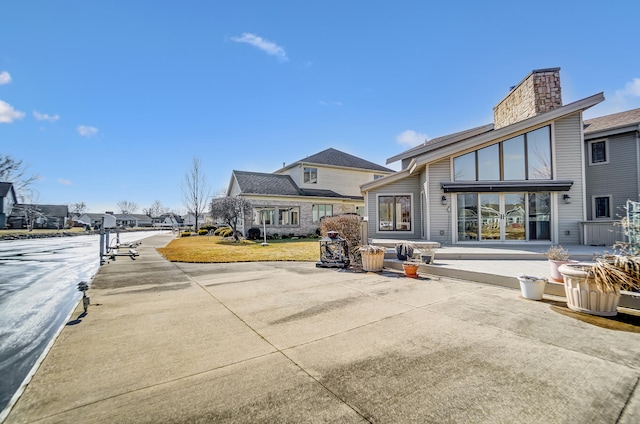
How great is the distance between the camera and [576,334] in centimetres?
388

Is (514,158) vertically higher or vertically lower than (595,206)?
higher

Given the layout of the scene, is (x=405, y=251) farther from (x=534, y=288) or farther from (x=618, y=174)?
(x=618, y=174)

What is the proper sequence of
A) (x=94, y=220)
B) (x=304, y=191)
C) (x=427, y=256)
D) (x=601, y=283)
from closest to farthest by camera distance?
(x=601, y=283), (x=427, y=256), (x=94, y=220), (x=304, y=191)

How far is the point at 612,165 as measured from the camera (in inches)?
512

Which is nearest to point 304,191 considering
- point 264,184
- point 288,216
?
point 288,216

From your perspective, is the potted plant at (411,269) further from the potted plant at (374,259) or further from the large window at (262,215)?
the large window at (262,215)

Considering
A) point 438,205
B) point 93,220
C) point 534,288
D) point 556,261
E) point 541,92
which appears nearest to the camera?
point 534,288

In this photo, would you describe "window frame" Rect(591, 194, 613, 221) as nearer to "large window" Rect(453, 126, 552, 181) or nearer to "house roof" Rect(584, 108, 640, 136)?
"house roof" Rect(584, 108, 640, 136)

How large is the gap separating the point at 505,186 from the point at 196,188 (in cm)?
3127

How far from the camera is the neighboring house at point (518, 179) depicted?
1132 cm

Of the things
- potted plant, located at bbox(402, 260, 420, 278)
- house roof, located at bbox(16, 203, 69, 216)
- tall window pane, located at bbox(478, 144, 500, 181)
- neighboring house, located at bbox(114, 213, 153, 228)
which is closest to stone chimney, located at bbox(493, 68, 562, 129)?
tall window pane, located at bbox(478, 144, 500, 181)

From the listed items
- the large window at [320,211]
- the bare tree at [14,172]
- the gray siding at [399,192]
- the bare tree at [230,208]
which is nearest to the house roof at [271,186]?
the large window at [320,211]

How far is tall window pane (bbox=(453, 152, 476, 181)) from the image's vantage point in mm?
12094

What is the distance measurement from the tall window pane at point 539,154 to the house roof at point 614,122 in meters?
4.01
